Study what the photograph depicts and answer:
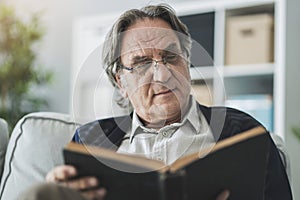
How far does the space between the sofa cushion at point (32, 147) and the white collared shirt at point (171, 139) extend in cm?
20

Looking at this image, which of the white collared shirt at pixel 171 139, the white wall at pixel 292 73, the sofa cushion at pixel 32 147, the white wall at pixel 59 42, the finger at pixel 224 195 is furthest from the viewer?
the white wall at pixel 59 42

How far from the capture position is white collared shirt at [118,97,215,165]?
41.1 inches

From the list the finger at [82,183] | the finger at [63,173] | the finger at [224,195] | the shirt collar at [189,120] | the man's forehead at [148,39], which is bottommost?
the finger at [224,195]

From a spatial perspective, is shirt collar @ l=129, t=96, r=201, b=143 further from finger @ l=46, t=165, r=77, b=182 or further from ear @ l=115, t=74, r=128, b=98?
→ finger @ l=46, t=165, r=77, b=182

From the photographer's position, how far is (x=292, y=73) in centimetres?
217

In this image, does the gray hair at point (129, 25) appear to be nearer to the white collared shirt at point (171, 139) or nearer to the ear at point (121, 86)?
the ear at point (121, 86)

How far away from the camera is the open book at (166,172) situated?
2.62 feet

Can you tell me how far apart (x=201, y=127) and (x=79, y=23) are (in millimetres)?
1829

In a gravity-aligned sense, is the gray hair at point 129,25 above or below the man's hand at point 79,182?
above

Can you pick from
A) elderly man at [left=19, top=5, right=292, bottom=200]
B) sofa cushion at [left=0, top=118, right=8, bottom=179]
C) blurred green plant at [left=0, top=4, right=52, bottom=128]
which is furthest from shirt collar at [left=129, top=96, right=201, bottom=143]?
blurred green plant at [left=0, top=4, right=52, bottom=128]

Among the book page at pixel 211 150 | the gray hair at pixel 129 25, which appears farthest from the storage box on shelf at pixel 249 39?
the book page at pixel 211 150

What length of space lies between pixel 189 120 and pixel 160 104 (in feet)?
0.24

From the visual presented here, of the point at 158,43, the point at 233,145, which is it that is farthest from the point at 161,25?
the point at 233,145

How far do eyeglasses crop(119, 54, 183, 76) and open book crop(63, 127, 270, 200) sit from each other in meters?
0.25
